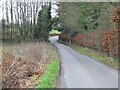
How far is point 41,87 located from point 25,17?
38.2 m

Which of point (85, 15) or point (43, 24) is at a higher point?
point (85, 15)

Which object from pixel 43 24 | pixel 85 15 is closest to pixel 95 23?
pixel 85 15

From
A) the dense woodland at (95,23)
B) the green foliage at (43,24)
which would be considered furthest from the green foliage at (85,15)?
the green foliage at (43,24)

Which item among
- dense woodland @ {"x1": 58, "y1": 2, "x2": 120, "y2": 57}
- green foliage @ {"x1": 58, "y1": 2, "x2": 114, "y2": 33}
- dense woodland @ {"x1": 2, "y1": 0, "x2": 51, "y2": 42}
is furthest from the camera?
dense woodland @ {"x1": 2, "y1": 0, "x2": 51, "y2": 42}

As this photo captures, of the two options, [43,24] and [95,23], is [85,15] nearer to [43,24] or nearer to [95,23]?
[95,23]

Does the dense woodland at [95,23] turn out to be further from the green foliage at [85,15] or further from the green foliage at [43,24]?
the green foliage at [43,24]

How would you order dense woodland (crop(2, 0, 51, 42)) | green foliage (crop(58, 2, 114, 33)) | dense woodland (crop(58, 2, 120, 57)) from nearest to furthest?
dense woodland (crop(58, 2, 120, 57)) → green foliage (crop(58, 2, 114, 33)) → dense woodland (crop(2, 0, 51, 42))

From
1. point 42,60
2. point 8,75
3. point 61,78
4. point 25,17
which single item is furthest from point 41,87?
point 25,17

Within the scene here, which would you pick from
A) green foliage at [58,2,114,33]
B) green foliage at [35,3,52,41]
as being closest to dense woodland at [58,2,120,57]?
green foliage at [58,2,114,33]

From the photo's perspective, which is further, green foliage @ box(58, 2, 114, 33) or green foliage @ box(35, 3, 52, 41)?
green foliage @ box(35, 3, 52, 41)

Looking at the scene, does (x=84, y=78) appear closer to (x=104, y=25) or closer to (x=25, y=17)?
(x=104, y=25)

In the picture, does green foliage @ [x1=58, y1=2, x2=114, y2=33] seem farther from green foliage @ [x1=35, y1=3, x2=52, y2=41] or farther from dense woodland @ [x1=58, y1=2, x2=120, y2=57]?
green foliage @ [x1=35, y1=3, x2=52, y2=41]

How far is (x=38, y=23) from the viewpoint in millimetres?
53156

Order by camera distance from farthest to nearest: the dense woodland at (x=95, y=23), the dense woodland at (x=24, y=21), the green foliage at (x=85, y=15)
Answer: the dense woodland at (x=24, y=21) < the green foliage at (x=85, y=15) < the dense woodland at (x=95, y=23)
